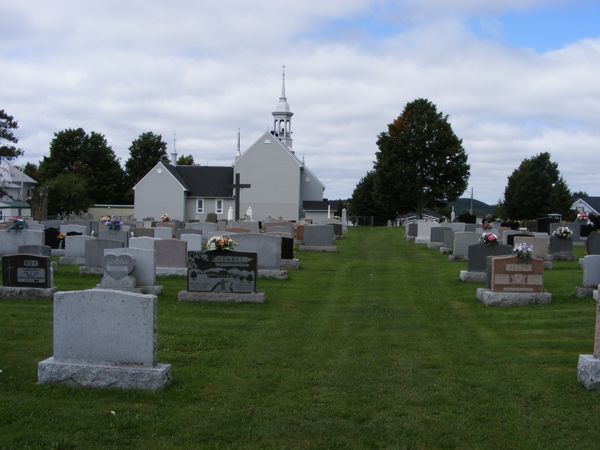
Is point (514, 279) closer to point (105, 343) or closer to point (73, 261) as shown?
point (105, 343)

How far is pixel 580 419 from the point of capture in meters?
6.95

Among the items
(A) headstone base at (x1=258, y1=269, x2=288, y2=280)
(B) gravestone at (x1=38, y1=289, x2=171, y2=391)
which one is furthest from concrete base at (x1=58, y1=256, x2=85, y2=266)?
(B) gravestone at (x1=38, y1=289, x2=171, y2=391)

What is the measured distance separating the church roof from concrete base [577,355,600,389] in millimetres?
57499

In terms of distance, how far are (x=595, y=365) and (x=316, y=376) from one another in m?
3.18

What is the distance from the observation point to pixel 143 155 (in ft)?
302

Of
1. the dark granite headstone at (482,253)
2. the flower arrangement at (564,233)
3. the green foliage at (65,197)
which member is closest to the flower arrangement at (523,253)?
the dark granite headstone at (482,253)

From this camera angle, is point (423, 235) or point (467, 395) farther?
point (423, 235)

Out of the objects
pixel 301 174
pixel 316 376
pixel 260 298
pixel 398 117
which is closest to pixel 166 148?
pixel 301 174

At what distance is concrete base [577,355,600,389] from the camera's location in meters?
7.84

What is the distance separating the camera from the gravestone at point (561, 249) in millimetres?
24531

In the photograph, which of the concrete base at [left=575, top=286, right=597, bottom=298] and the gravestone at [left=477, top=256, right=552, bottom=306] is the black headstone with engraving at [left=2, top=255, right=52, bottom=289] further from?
the concrete base at [left=575, top=286, right=597, bottom=298]

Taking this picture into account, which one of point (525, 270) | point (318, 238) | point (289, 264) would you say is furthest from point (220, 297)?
point (318, 238)

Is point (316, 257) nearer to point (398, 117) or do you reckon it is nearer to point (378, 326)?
point (378, 326)

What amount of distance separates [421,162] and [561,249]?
127ft
